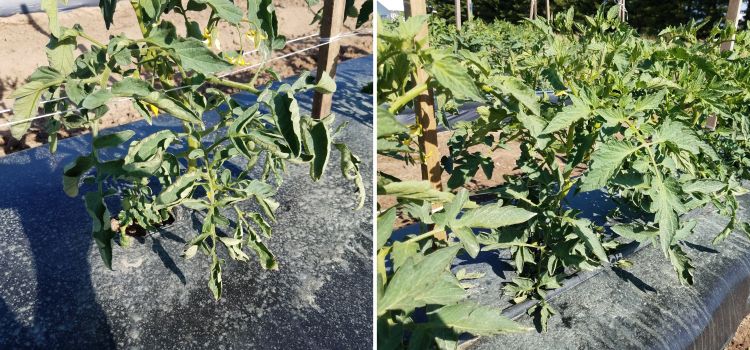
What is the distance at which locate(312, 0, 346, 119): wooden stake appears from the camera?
6.91ft

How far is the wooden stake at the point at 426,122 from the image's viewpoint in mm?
1154

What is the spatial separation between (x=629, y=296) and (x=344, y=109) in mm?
1565

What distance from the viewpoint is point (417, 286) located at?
686 mm

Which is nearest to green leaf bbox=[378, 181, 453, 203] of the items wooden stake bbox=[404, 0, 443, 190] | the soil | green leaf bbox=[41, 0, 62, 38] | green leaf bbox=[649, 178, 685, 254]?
wooden stake bbox=[404, 0, 443, 190]

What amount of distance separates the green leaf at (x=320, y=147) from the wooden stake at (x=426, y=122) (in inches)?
10.3

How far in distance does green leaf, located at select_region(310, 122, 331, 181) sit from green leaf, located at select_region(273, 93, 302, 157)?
3cm

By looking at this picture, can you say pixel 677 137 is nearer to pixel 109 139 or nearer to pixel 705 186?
pixel 705 186

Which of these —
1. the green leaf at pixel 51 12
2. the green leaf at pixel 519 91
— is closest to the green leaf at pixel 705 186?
the green leaf at pixel 519 91

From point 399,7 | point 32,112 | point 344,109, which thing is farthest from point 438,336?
point 344,109

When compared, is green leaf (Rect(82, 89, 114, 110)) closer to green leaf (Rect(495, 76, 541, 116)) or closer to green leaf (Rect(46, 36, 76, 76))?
green leaf (Rect(46, 36, 76, 76))

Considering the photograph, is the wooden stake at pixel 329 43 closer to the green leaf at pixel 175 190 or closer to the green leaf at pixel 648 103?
the green leaf at pixel 175 190

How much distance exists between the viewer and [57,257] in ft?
4.75

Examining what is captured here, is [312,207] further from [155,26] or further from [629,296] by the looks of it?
[629,296]

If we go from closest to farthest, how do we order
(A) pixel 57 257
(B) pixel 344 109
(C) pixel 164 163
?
(C) pixel 164 163, (A) pixel 57 257, (B) pixel 344 109
